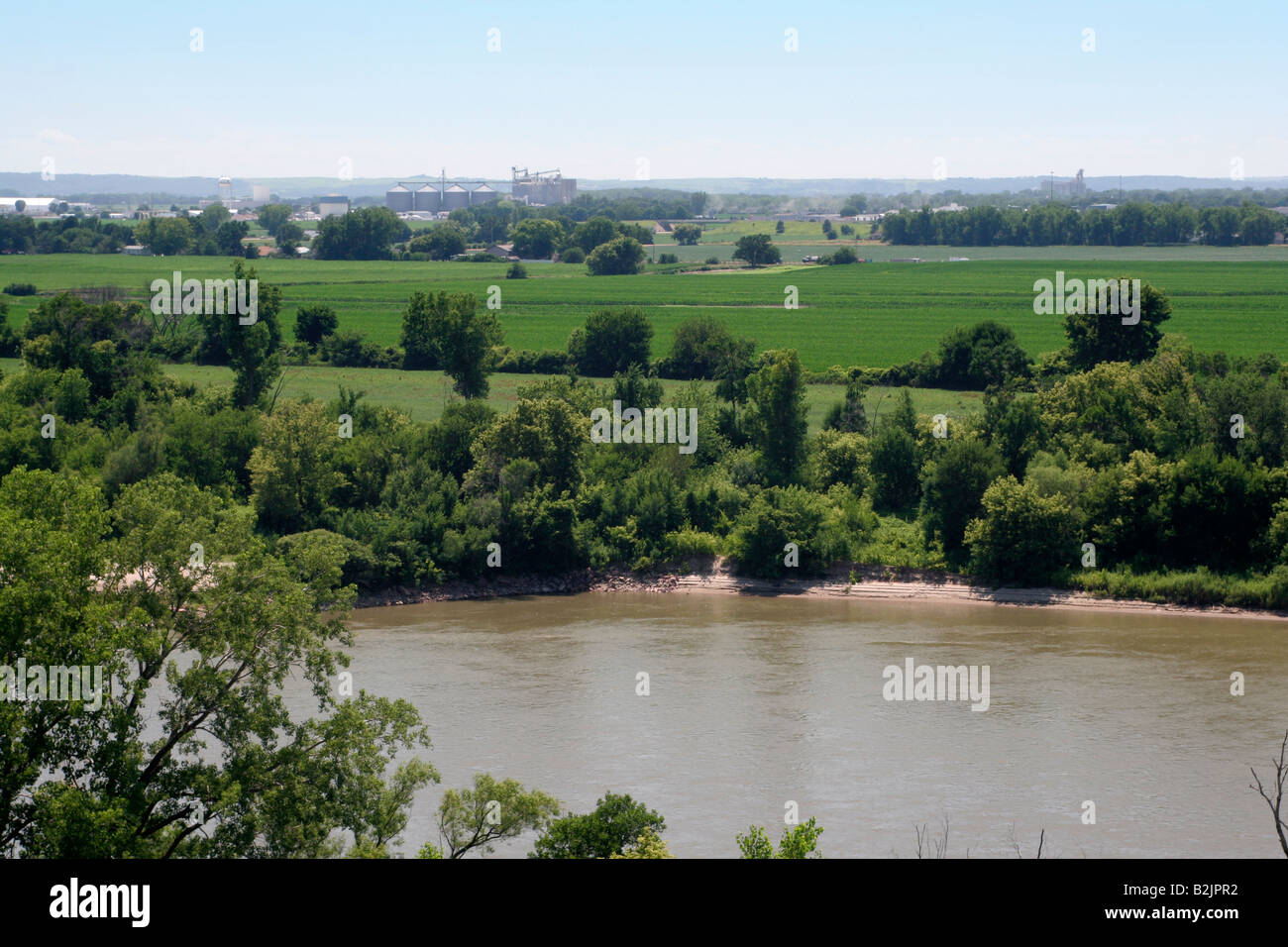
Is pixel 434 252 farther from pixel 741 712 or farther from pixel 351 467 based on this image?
pixel 741 712

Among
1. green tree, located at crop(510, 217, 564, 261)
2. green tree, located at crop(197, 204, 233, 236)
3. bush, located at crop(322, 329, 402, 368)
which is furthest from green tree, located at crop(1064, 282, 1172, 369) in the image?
green tree, located at crop(197, 204, 233, 236)

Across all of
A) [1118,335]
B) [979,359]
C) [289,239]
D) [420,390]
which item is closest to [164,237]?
[289,239]

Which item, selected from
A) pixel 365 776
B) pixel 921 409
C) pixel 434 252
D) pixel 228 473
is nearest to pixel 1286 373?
pixel 921 409

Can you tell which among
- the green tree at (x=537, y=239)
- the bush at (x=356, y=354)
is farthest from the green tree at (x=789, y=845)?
the green tree at (x=537, y=239)

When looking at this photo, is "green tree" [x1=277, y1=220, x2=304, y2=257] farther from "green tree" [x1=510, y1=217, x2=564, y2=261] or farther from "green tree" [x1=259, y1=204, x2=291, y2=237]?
"green tree" [x1=259, y1=204, x2=291, y2=237]

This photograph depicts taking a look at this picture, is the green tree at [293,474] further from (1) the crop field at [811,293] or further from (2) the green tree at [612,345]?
(1) the crop field at [811,293]

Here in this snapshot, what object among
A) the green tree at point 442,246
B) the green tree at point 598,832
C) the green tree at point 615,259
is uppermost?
the green tree at point 442,246
